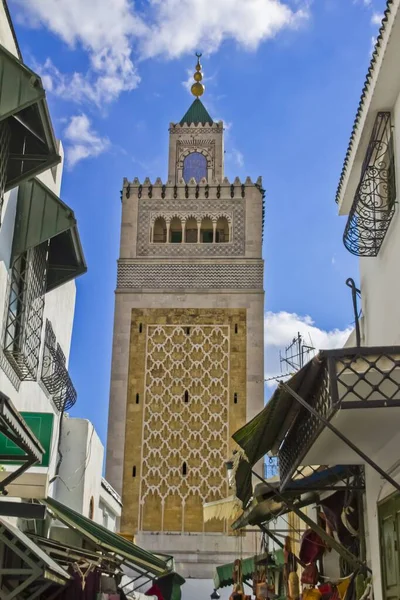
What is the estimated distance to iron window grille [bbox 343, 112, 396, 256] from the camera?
16.1ft

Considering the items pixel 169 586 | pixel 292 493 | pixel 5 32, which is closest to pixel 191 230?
pixel 169 586

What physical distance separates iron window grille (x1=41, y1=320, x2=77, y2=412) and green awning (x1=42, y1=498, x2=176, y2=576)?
5.71 ft

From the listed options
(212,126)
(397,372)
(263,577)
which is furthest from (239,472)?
(212,126)

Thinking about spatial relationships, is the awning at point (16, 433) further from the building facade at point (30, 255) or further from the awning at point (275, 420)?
the awning at point (275, 420)

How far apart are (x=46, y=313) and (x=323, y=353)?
17.4ft

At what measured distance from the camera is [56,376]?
8523 millimetres

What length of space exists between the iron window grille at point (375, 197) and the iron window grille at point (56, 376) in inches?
153

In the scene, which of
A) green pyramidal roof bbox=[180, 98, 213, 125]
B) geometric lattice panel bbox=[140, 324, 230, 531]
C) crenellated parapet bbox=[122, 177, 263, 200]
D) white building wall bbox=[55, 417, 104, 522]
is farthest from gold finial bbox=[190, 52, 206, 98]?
white building wall bbox=[55, 417, 104, 522]

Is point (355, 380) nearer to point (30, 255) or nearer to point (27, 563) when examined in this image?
point (27, 563)

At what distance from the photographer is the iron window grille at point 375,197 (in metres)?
4.92

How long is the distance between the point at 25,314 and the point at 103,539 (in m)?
2.00

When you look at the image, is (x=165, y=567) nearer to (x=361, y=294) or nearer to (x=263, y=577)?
(x=263, y=577)

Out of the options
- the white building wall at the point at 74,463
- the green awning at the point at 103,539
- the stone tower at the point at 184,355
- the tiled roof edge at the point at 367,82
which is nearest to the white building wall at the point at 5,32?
the tiled roof edge at the point at 367,82

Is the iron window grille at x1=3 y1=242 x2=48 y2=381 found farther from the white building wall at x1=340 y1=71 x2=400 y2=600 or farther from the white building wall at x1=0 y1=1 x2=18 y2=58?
the white building wall at x1=340 y1=71 x2=400 y2=600
